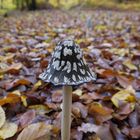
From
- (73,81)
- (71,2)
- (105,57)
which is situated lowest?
(71,2)

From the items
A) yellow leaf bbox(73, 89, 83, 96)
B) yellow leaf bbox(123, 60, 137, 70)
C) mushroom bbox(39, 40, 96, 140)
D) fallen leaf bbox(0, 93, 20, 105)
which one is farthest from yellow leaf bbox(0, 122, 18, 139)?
yellow leaf bbox(123, 60, 137, 70)

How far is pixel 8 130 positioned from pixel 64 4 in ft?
72.8

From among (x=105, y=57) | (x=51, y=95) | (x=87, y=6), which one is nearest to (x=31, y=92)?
(x=51, y=95)

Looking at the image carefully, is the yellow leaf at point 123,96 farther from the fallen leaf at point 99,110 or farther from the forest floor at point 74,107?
the fallen leaf at point 99,110

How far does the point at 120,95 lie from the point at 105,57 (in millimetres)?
1284

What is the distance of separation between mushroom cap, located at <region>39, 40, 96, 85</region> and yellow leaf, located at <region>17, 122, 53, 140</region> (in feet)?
1.19

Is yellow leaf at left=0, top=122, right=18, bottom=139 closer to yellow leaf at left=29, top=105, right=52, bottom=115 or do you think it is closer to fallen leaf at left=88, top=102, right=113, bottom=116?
yellow leaf at left=29, top=105, right=52, bottom=115

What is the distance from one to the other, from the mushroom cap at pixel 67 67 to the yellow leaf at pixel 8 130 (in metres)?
0.45

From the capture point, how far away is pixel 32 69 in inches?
105

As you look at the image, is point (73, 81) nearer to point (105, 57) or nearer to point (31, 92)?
point (31, 92)

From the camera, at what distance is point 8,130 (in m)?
1.61

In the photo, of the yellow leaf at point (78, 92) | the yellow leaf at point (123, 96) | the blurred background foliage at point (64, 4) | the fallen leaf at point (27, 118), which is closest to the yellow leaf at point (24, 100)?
the fallen leaf at point (27, 118)

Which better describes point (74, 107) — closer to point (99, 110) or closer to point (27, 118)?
point (99, 110)

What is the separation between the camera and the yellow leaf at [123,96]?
1932 mm
